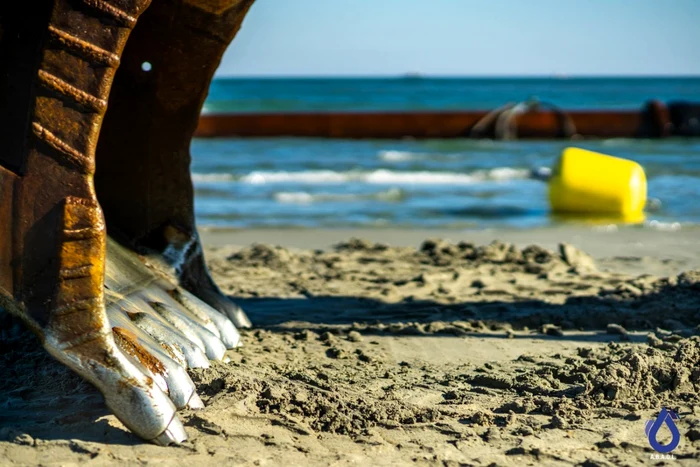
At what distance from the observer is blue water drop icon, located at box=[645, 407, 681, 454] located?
8.70ft

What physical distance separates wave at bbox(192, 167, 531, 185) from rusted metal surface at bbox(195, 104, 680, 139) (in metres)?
8.49

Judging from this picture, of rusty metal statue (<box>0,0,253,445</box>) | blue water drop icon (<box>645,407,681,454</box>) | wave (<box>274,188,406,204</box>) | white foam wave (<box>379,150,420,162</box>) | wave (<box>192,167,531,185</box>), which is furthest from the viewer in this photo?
white foam wave (<box>379,150,420,162</box>)

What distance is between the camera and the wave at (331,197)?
10570 millimetres

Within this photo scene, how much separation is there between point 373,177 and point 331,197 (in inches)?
115

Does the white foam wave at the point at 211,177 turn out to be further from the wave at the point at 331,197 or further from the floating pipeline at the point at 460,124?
the floating pipeline at the point at 460,124

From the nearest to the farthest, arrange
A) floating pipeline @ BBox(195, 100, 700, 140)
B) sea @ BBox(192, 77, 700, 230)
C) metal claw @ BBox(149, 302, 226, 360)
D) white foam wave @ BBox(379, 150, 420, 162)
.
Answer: metal claw @ BBox(149, 302, 226, 360) → sea @ BBox(192, 77, 700, 230) → white foam wave @ BBox(379, 150, 420, 162) → floating pipeline @ BBox(195, 100, 700, 140)

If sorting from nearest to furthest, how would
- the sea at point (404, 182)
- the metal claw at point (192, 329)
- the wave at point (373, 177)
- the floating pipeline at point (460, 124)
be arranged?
the metal claw at point (192, 329), the sea at point (404, 182), the wave at point (373, 177), the floating pipeline at point (460, 124)

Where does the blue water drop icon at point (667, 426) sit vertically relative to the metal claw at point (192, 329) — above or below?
below

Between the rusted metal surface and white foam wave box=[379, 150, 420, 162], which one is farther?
the rusted metal surface

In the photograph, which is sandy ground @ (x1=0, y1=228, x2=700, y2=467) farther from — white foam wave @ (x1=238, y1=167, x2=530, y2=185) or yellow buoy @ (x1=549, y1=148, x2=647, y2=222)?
white foam wave @ (x1=238, y1=167, x2=530, y2=185)

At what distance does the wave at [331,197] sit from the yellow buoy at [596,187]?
7.56ft

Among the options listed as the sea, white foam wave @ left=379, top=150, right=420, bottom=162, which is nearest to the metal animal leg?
the sea

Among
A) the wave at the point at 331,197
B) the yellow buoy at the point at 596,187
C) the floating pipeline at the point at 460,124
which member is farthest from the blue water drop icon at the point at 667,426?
the floating pipeline at the point at 460,124

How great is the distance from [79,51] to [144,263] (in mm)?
1595
